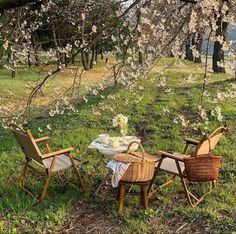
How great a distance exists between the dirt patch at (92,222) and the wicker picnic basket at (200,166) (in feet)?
2.97

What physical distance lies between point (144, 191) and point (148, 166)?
0.95 feet

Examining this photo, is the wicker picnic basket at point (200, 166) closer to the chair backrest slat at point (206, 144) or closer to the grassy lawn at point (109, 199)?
the chair backrest slat at point (206, 144)

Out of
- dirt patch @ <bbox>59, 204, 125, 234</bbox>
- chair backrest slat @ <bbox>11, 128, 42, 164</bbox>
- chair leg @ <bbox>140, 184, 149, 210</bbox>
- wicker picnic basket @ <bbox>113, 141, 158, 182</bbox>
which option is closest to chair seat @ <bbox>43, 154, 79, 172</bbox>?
chair backrest slat @ <bbox>11, 128, 42, 164</bbox>

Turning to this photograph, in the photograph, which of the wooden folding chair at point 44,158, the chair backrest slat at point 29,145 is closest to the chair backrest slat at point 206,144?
the wooden folding chair at point 44,158

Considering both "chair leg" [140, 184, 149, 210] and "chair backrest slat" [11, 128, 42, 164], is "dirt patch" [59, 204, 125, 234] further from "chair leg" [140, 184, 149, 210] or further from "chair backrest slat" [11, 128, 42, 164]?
"chair backrest slat" [11, 128, 42, 164]

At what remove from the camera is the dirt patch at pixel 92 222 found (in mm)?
4279

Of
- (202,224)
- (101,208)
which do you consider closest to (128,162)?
(101,208)

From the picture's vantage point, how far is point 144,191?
15.2 ft

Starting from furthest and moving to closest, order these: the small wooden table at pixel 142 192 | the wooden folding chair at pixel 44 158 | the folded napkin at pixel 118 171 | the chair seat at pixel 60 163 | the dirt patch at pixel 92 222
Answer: the chair seat at pixel 60 163 < the wooden folding chair at pixel 44 158 < the small wooden table at pixel 142 192 < the folded napkin at pixel 118 171 < the dirt patch at pixel 92 222

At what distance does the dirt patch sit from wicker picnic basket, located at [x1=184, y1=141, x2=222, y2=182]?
90cm

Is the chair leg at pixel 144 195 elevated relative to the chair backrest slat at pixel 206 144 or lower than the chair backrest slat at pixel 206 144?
lower

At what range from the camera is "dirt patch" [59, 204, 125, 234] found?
428 centimetres

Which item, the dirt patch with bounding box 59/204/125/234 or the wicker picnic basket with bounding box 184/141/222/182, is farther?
the wicker picnic basket with bounding box 184/141/222/182

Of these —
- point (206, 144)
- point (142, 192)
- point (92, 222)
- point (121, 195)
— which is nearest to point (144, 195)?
point (142, 192)
